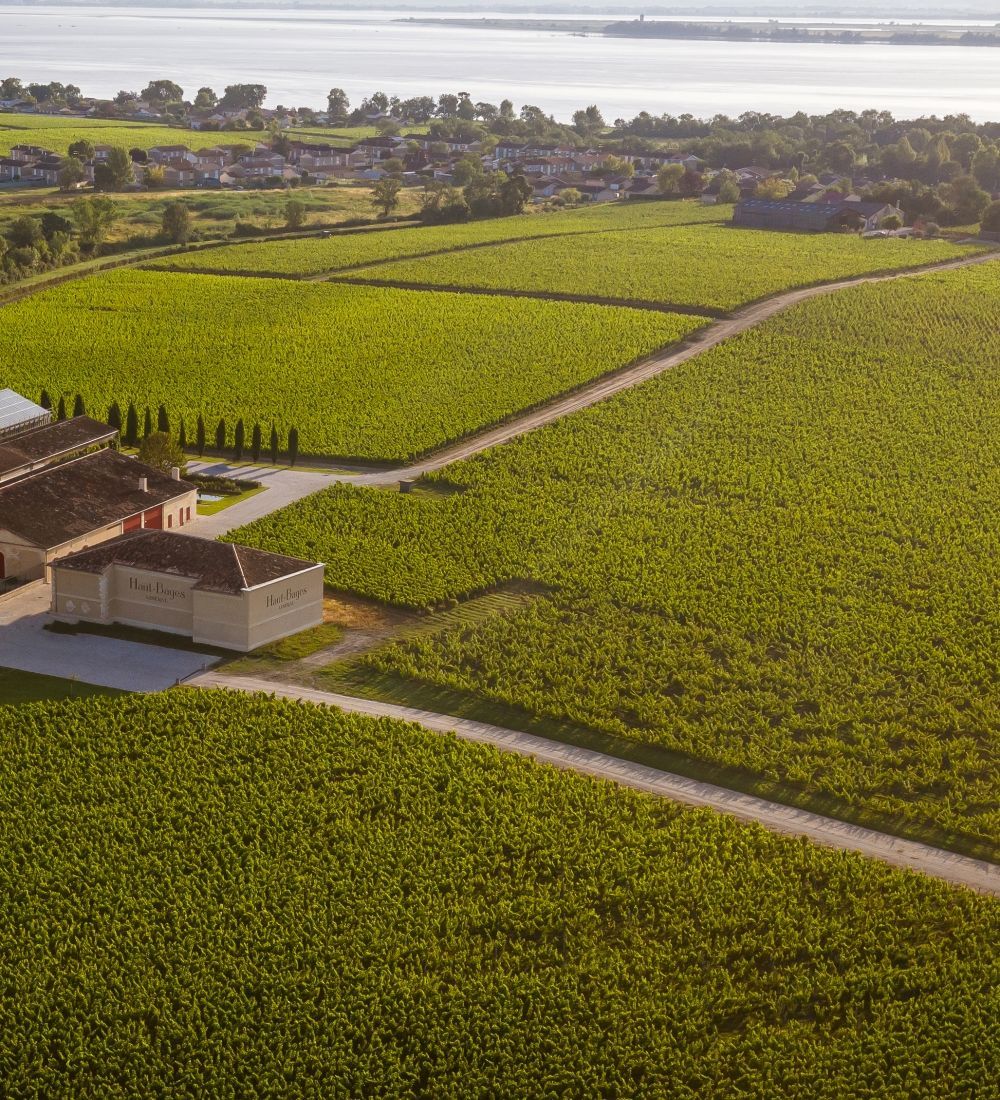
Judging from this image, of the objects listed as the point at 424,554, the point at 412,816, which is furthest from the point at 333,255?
the point at 412,816

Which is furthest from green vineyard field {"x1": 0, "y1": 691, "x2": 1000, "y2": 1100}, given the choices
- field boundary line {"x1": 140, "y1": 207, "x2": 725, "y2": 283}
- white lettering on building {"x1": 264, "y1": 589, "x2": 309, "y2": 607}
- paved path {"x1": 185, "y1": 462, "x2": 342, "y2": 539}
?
field boundary line {"x1": 140, "y1": 207, "x2": 725, "y2": 283}

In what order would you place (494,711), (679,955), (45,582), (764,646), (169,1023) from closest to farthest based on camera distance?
(169,1023)
(679,955)
(494,711)
(764,646)
(45,582)

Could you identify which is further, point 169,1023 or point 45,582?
point 45,582

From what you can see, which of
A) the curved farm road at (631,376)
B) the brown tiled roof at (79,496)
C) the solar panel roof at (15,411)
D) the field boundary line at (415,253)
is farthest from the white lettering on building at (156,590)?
the field boundary line at (415,253)

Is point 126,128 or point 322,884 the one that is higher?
point 126,128

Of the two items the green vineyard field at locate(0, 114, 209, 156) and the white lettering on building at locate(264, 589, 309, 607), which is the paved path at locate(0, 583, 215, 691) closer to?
the white lettering on building at locate(264, 589, 309, 607)

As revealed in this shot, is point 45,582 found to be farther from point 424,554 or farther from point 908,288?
point 908,288
